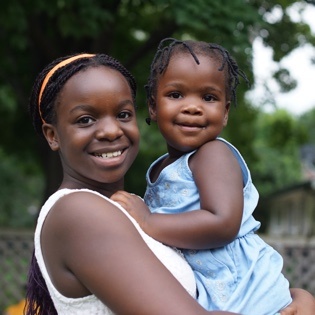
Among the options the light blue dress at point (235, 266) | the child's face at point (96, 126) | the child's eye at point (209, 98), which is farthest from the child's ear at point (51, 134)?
the child's eye at point (209, 98)

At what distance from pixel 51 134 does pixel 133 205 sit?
37 centimetres

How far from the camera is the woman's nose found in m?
2.21

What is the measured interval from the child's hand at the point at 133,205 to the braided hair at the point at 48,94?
32 cm

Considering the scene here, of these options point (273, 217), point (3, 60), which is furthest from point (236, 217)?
point (273, 217)

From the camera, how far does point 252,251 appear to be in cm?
239

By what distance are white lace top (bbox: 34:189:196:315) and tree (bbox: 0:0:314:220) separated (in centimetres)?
592

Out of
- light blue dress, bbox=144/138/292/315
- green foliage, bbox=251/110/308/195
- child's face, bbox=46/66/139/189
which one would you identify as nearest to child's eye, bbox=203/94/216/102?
light blue dress, bbox=144/138/292/315

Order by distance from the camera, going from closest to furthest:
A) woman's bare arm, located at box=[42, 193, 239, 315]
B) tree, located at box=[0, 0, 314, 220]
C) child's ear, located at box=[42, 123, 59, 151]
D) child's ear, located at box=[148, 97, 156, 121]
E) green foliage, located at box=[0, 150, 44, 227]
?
woman's bare arm, located at box=[42, 193, 239, 315] < child's ear, located at box=[42, 123, 59, 151] < child's ear, located at box=[148, 97, 156, 121] < tree, located at box=[0, 0, 314, 220] < green foliage, located at box=[0, 150, 44, 227]

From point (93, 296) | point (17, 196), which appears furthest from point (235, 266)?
point (17, 196)

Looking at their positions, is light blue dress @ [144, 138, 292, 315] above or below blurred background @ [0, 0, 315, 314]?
above

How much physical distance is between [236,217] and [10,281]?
32.5 feet

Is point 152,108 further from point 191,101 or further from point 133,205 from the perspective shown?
point 133,205

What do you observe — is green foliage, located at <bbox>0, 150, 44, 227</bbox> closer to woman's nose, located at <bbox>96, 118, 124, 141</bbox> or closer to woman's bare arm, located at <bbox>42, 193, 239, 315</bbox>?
woman's nose, located at <bbox>96, 118, 124, 141</bbox>

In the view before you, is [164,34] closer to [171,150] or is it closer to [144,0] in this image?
[144,0]
